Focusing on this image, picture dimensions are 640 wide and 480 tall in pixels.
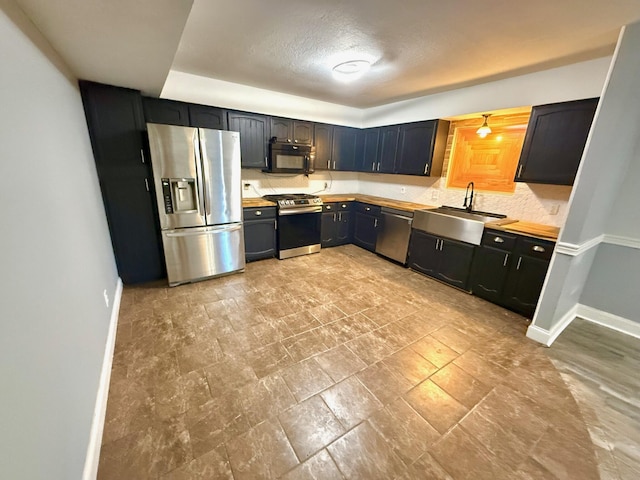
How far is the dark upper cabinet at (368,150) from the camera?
4.50m

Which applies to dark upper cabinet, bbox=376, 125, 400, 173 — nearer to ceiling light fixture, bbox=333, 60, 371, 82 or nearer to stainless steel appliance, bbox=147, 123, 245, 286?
ceiling light fixture, bbox=333, 60, 371, 82

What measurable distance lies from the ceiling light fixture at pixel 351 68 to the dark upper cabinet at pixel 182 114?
64.8 inches

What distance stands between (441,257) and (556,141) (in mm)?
1666

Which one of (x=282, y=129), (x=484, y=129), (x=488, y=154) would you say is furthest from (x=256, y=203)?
(x=488, y=154)

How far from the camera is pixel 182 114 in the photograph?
3180 millimetres

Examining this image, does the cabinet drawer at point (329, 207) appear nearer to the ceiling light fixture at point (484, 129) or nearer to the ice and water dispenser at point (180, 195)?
the ice and water dispenser at point (180, 195)

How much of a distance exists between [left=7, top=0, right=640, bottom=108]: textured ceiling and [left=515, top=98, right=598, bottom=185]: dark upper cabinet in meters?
0.46

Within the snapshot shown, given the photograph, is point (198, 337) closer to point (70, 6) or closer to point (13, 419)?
point (13, 419)

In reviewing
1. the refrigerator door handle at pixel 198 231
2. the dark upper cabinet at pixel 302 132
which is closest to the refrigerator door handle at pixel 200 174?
the refrigerator door handle at pixel 198 231

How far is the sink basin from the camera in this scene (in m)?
3.03

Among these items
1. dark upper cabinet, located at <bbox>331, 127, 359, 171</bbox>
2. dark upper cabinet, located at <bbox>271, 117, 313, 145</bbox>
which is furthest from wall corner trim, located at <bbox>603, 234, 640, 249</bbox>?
dark upper cabinet, located at <bbox>271, 117, 313, 145</bbox>

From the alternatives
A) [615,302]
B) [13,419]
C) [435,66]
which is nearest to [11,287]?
[13,419]

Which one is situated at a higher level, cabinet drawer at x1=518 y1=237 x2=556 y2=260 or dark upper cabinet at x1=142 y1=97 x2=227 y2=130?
dark upper cabinet at x1=142 y1=97 x2=227 y2=130

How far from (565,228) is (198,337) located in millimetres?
3288
